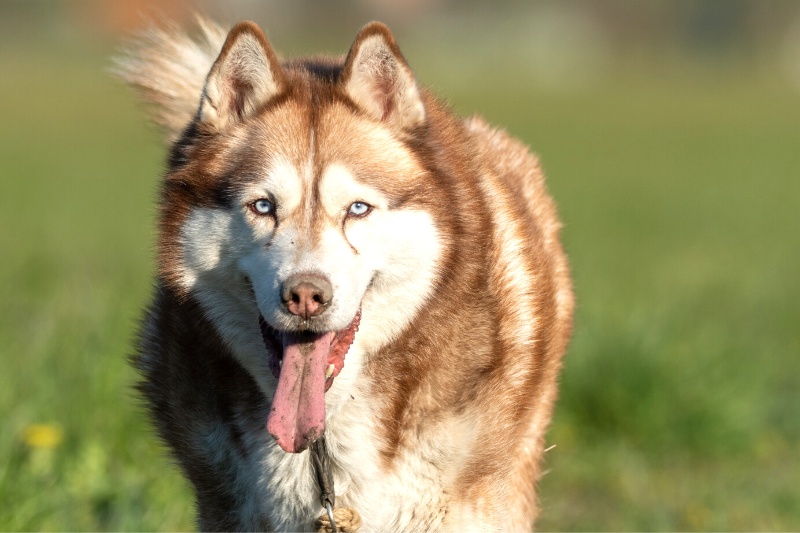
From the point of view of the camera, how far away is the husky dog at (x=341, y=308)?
318cm

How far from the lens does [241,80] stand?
3404 mm

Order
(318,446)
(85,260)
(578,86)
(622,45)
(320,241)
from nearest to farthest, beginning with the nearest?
(320,241)
(318,446)
(85,260)
(578,86)
(622,45)

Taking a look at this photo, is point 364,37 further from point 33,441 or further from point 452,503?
point 33,441

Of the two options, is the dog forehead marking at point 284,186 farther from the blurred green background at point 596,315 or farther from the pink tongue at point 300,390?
the blurred green background at point 596,315

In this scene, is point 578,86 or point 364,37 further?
point 578,86

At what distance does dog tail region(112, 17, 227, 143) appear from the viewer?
4.45m

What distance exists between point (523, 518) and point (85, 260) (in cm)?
648

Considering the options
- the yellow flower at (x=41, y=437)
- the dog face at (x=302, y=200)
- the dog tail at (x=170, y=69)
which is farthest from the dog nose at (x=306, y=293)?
the yellow flower at (x=41, y=437)

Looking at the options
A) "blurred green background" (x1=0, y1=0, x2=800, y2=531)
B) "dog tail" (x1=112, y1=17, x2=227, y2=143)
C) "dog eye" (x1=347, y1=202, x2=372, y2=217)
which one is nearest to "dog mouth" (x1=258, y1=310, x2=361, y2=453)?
"dog eye" (x1=347, y1=202, x2=372, y2=217)

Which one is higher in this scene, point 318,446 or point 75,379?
point 318,446

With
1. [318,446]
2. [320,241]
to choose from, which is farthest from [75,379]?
[320,241]

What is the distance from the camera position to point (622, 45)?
199 feet

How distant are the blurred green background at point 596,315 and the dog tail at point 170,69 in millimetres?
226

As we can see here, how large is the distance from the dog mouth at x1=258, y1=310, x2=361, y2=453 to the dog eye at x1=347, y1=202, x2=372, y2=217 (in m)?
0.32
